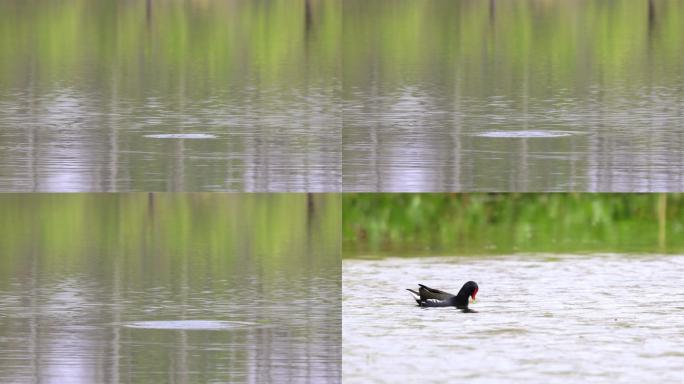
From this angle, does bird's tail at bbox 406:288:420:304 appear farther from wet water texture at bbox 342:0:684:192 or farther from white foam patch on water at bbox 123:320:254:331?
white foam patch on water at bbox 123:320:254:331

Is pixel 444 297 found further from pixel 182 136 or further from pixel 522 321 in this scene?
pixel 182 136

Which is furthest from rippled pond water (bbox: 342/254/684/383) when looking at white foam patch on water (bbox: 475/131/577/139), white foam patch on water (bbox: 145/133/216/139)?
white foam patch on water (bbox: 145/133/216/139)

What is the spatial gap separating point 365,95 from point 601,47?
5.16ft

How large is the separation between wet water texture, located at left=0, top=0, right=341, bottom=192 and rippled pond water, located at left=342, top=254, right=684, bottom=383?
67cm

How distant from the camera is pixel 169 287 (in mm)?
7223

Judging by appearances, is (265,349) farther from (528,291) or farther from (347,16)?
(347,16)

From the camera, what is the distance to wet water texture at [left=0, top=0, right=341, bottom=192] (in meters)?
7.34

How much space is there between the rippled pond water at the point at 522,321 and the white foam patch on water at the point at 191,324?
0.43 meters

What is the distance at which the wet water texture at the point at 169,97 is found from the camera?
7336mm

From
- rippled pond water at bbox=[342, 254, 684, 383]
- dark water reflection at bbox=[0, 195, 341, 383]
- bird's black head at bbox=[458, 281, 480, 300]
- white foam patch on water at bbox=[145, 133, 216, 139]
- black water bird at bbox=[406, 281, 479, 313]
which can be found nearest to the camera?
dark water reflection at bbox=[0, 195, 341, 383]

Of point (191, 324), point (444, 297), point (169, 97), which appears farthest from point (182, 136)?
point (444, 297)

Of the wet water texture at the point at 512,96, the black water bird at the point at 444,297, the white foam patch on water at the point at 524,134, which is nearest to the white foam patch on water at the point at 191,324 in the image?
the wet water texture at the point at 512,96

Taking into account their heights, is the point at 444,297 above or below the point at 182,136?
below

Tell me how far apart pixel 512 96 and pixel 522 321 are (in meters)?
1.27
